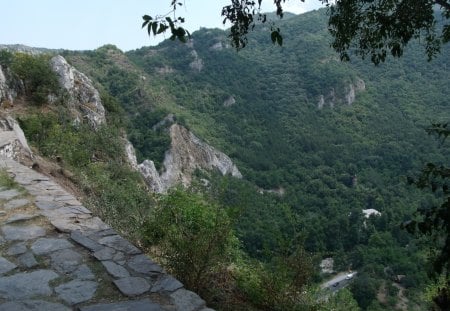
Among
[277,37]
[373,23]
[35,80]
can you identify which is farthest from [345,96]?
[277,37]

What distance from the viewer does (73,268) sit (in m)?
2.84

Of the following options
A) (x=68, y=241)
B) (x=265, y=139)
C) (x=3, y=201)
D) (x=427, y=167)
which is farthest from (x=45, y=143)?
(x=265, y=139)

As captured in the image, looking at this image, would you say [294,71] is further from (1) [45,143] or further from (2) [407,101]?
(1) [45,143]

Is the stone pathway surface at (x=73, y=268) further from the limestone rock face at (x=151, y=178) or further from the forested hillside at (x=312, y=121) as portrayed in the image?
the forested hillside at (x=312, y=121)

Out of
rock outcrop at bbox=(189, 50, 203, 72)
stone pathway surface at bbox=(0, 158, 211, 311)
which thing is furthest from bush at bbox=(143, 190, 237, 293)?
rock outcrop at bbox=(189, 50, 203, 72)

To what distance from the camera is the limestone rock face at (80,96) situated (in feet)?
49.2

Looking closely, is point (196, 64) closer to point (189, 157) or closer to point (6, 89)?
point (189, 157)

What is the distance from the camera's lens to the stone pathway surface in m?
2.46

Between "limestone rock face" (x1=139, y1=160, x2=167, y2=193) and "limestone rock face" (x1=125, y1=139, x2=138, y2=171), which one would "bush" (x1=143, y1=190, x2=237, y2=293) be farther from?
"limestone rock face" (x1=139, y1=160, x2=167, y2=193)

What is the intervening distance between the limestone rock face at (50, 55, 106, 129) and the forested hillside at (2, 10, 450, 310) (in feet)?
53.2

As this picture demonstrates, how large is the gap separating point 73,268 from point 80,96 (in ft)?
48.2

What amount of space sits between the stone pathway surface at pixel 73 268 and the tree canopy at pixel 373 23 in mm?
1684

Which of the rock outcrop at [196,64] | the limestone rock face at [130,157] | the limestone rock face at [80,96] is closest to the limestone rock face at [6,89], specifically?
the limestone rock face at [80,96]

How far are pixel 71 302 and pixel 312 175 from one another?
54405 millimetres
